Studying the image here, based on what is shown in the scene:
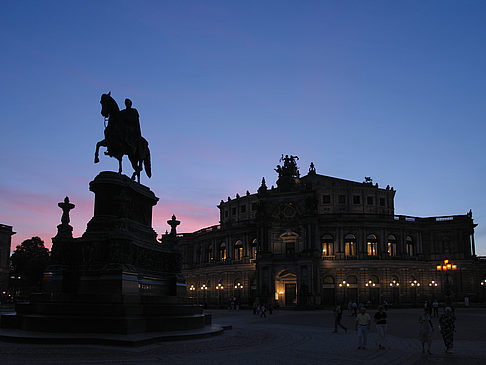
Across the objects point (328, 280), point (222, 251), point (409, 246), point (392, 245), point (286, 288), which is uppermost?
point (392, 245)

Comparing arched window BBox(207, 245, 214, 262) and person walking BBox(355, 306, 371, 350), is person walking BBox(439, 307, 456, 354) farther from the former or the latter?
arched window BBox(207, 245, 214, 262)

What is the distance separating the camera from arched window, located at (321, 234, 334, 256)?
3093 inches

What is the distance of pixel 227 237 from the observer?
87.0 meters

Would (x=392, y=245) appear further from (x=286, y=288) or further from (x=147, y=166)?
(x=147, y=166)

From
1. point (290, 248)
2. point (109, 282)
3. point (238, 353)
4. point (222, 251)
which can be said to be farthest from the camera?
point (222, 251)

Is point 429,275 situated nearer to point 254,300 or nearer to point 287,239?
point 287,239

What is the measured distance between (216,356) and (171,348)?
6.69 ft

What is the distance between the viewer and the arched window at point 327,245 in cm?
7856

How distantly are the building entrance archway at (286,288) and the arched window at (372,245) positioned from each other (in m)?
13.3

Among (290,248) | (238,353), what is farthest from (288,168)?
(238,353)

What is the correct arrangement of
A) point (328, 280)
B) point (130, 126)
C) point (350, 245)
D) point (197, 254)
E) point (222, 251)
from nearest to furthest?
point (130, 126) < point (328, 280) < point (350, 245) < point (222, 251) < point (197, 254)

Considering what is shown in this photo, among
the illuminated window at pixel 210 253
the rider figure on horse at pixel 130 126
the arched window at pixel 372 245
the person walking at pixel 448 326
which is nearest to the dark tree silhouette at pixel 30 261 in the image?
the illuminated window at pixel 210 253

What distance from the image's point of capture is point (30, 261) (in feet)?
284

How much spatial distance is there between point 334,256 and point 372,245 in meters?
6.91
